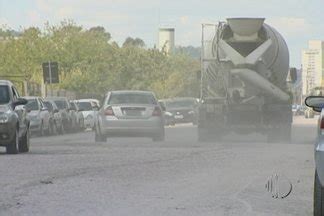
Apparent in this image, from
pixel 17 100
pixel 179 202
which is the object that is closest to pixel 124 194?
pixel 179 202

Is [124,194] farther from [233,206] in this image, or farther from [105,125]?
[105,125]

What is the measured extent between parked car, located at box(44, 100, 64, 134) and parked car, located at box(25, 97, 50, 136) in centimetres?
84

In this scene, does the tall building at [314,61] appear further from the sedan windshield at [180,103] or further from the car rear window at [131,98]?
the car rear window at [131,98]

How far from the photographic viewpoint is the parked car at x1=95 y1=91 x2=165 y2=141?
25.3 metres

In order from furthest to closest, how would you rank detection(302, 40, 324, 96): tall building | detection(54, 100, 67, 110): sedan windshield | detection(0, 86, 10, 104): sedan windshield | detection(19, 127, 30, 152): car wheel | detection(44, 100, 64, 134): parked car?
detection(302, 40, 324, 96): tall building
detection(54, 100, 67, 110): sedan windshield
detection(44, 100, 64, 134): parked car
detection(19, 127, 30, 152): car wheel
detection(0, 86, 10, 104): sedan windshield

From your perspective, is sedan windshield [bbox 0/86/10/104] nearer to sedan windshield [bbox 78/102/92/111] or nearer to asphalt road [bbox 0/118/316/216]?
asphalt road [bbox 0/118/316/216]

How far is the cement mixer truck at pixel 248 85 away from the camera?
85.5 ft

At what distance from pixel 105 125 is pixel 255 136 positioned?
8.45m

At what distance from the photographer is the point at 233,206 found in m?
10.6

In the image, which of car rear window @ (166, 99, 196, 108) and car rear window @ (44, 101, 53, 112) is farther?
car rear window @ (166, 99, 196, 108)

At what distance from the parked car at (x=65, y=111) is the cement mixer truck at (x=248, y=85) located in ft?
41.1

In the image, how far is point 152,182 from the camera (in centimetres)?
1324

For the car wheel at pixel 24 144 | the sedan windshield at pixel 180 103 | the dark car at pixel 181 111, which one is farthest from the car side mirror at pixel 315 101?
the sedan windshield at pixel 180 103

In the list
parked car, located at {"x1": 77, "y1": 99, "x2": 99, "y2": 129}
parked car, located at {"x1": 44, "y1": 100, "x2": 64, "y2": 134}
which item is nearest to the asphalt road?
parked car, located at {"x1": 44, "y1": 100, "x2": 64, "y2": 134}
